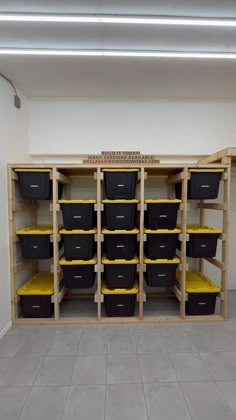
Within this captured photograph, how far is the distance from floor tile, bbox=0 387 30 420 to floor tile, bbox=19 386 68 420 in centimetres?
4

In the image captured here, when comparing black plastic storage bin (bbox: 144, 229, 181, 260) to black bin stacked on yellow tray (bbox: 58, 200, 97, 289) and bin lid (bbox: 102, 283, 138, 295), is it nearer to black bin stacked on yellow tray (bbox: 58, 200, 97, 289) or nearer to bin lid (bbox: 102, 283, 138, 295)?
bin lid (bbox: 102, 283, 138, 295)

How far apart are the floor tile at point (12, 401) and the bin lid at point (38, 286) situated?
1074 millimetres

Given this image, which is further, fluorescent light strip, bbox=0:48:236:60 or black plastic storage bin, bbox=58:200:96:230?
black plastic storage bin, bbox=58:200:96:230

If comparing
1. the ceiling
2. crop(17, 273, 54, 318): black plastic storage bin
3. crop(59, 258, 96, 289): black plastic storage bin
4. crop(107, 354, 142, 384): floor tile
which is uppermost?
the ceiling

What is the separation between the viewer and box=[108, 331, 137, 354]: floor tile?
2369 millimetres

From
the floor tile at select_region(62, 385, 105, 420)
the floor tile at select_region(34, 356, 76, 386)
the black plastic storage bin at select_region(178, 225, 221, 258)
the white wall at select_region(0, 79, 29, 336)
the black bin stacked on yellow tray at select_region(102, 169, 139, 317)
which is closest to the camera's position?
the floor tile at select_region(62, 385, 105, 420)

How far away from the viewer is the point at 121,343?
2500 millimetres

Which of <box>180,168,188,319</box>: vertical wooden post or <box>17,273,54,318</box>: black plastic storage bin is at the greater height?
<box>180,168,188,319</box>: vertical wooden post

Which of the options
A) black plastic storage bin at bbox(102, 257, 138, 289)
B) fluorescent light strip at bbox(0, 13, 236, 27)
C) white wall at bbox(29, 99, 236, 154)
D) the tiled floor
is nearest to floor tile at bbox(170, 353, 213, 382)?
the tiled floor

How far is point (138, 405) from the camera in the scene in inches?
68.8

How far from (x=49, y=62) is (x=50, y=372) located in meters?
2.98

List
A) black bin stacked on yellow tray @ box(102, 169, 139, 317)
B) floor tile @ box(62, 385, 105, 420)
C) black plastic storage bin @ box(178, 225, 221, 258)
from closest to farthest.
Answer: floor tile @ box(62, 385, 105, 420)
black bin stacked on yellow tray @ box(102, 169, 139, 317)
black plastic storage bin @ box(178, 225, 221, 258)

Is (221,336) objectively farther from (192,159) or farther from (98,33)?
(98,33)

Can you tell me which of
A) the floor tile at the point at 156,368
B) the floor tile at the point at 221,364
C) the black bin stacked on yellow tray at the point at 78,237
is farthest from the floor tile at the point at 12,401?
the floor tile at the point at 221,364
